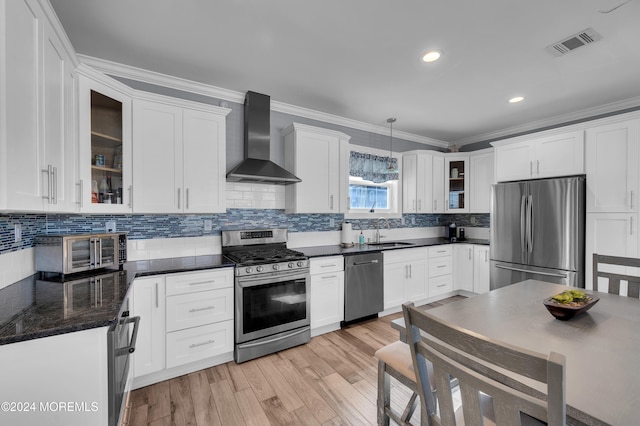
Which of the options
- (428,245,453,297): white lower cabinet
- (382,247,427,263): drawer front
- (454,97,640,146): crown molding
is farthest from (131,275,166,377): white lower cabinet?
(454,97,640,146): crown molding

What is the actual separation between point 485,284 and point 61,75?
507 cm

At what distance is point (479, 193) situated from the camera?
4.42 m

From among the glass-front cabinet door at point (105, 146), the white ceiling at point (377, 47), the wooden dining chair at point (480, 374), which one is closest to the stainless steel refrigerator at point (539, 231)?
the white ceiling at point (377, 47)

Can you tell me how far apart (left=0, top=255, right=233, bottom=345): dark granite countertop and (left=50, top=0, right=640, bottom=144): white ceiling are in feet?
5.93

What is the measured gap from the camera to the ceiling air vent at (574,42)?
2.01 metres

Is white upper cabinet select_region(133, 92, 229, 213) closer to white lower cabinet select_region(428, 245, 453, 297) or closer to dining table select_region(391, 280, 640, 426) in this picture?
dining table select_region(391, 280, 640, 426)

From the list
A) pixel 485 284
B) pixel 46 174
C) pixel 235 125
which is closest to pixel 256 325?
pixel 46 174

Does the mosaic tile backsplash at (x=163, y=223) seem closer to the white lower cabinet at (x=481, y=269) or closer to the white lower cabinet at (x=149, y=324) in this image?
the white lower cabinet at (x=149, y=324)

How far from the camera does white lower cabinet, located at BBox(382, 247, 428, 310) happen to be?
3508 millimetres

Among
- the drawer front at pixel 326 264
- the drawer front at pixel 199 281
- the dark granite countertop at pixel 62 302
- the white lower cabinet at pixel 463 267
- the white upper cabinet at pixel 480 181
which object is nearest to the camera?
the dark granite countertop at pixel 62 302

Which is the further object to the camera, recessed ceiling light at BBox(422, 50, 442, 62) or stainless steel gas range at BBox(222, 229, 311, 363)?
stainless steel gas range at BBox(222, 229, 311, 363)

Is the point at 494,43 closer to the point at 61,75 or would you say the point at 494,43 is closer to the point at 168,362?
the point at 61,75

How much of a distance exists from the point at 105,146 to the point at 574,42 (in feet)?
12.4

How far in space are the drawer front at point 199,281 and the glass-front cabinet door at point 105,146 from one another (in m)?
0.74
